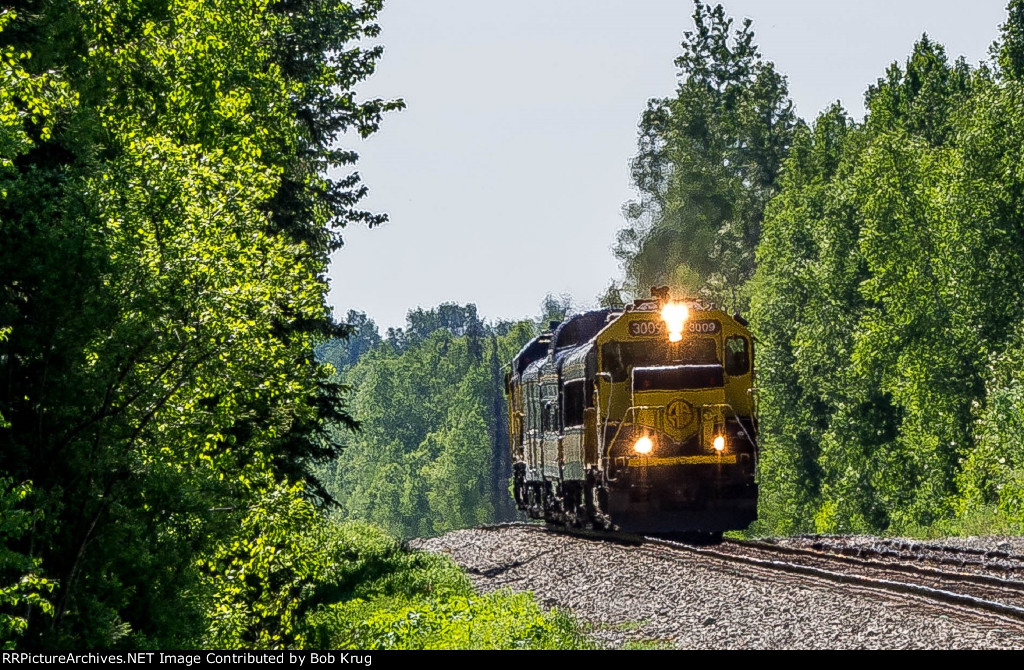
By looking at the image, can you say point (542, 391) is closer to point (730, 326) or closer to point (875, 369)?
point (730, 326)

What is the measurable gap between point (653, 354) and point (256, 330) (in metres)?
9.61

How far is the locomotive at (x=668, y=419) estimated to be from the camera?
75.6 ft

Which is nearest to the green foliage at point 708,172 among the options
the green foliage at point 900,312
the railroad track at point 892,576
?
the green foliage at point 900,312

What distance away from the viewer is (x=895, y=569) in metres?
18.8

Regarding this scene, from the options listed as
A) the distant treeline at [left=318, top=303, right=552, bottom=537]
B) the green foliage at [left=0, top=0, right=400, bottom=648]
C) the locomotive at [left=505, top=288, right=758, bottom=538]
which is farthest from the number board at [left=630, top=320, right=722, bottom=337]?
the distant treeline at [left=318, top=303, right=552, bottom=537]

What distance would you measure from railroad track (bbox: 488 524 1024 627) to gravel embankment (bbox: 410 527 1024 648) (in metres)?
0.31

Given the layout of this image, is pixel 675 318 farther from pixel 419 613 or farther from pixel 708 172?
pixel 708 172

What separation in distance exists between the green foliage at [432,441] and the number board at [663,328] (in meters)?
91.1

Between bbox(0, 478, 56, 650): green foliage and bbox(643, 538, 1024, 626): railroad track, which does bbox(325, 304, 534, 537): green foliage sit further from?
bbox(0, 478, 56, 650): green foliage

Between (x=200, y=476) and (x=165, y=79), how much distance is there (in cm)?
746

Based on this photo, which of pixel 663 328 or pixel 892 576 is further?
pixel 663 328

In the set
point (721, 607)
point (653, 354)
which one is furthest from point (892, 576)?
point (653, 354)

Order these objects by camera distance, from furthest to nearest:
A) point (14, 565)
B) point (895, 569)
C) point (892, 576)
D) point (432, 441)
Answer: point (432, 441), point (895, 569), point (892, 576), point (14, 565)

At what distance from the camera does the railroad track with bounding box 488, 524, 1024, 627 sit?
1468cm
